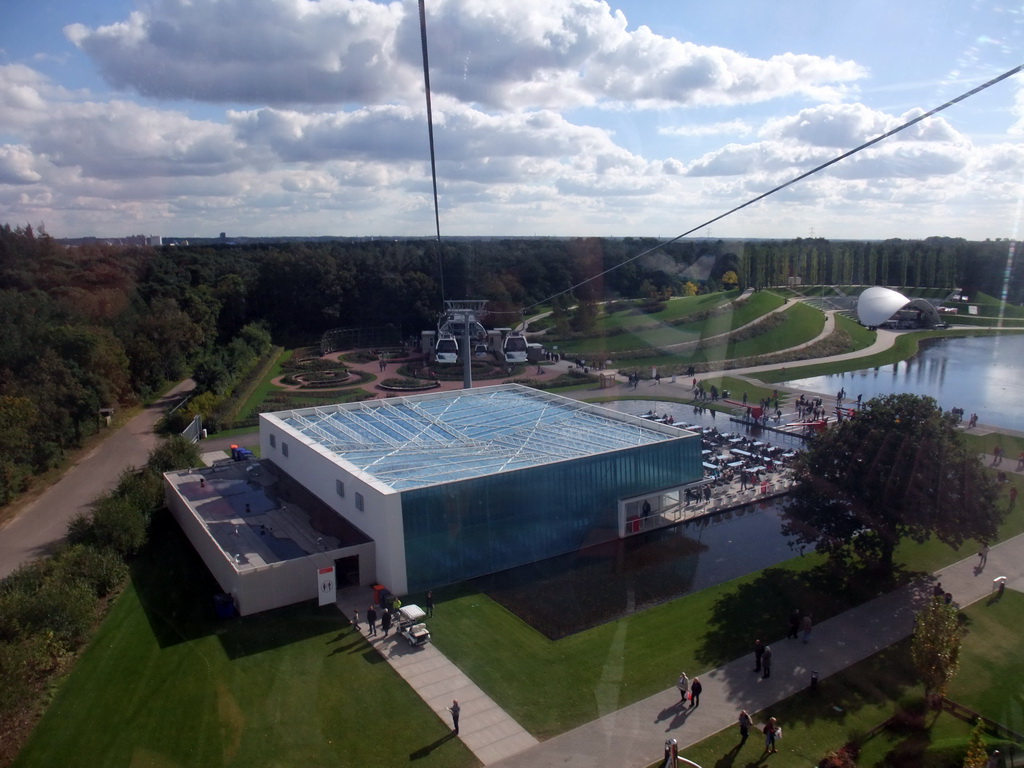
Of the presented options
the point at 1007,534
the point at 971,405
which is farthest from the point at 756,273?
the point at 1007,534

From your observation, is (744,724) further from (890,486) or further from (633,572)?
(890,486)

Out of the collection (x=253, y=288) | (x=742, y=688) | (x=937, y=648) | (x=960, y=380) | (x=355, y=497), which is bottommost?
(x=960, y=380)

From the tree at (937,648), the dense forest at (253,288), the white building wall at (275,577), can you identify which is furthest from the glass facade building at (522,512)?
the dense forest at (253,288)

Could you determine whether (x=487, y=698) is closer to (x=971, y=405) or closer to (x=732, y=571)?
(x=732, y=571)

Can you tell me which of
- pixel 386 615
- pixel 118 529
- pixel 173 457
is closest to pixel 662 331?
pixel 173 457

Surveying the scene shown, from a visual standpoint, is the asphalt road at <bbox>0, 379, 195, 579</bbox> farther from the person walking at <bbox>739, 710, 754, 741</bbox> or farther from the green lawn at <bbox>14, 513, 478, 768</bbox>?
the person walking at <bbox>739, 710, 754, 741</bbox>

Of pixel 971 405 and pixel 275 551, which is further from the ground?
pixel 275 551
